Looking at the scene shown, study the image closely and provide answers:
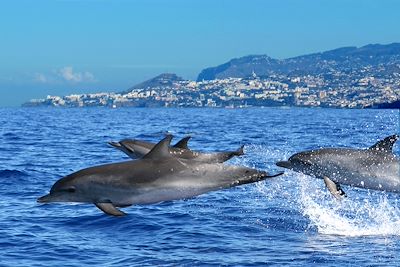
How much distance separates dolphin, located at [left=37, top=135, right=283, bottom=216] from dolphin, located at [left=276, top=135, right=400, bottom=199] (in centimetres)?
306

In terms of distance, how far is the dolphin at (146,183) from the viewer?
9.51 m

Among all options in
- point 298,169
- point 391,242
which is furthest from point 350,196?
point 298,169

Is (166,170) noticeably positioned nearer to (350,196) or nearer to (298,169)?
(298,169)

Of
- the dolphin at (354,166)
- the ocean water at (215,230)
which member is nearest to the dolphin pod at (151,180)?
the dolphin at (354,166)

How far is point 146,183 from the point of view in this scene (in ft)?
31.3

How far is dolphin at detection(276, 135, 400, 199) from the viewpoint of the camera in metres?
12.2

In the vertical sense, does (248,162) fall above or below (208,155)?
below

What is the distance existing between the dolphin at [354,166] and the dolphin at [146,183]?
3058 mm

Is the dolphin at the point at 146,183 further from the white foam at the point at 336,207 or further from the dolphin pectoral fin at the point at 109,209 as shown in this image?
the white foam at the point at 336,207

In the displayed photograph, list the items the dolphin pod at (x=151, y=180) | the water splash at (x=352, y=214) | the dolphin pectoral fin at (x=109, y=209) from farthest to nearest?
the water splash at (x=352, y=214), the dolphin pod at (x=151, y=180), the dolphin pectoral fin at (x=109, y=209)

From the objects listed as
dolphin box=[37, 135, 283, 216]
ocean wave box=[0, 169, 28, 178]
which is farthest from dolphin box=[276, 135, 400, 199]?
ocean wave box=[0, 169, 28, 178]

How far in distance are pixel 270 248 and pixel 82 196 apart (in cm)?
557

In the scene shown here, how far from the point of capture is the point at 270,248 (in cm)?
1435

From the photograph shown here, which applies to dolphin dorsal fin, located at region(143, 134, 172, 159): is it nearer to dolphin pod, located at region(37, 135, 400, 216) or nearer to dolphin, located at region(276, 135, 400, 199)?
dolphin pod, located at region(37, 135, 400, 216)
